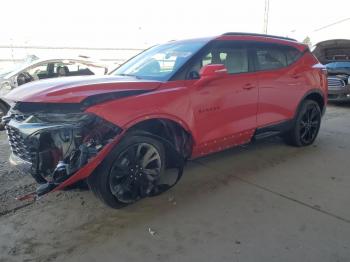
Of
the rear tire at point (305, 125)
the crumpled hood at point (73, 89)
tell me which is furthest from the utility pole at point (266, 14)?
the crumpled hood at point (73, 89)

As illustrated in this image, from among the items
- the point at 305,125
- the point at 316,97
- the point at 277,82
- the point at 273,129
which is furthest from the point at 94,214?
the point at 316,97

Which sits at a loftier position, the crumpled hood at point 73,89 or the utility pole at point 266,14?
the utility pole at point 266,14

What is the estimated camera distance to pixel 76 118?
3049 mm

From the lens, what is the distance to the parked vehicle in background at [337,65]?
9477mm

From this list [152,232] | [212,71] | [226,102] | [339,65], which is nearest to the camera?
[152,232]

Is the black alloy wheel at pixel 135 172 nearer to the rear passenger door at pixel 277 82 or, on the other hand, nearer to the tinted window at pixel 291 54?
the rear passenger door at pixel 277 82

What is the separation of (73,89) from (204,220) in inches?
67.9

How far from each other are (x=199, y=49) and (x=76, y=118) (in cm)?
172

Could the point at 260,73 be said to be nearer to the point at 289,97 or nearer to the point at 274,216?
the point at 289,97

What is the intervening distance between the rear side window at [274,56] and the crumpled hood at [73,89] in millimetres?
1776

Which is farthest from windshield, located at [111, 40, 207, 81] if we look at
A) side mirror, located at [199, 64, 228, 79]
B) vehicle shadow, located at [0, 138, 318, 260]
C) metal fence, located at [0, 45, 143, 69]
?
metal fence, located at [0, 45, 143, 69]

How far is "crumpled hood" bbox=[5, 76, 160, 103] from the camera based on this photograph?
10.0ft

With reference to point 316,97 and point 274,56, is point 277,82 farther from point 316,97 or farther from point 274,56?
point 316,97

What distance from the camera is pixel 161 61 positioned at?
14.2 feet
